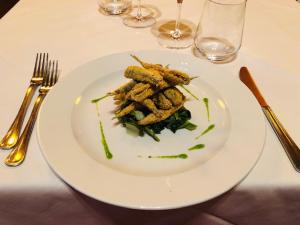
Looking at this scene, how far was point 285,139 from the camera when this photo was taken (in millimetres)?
654

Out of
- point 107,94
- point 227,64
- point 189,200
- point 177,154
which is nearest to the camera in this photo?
point 189,200

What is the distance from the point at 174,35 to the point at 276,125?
1.64 ft

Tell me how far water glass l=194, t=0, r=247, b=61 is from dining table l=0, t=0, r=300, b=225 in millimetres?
37

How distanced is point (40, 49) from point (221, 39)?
0.54 meters

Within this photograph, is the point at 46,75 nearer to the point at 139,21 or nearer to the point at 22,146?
the point at 22,146

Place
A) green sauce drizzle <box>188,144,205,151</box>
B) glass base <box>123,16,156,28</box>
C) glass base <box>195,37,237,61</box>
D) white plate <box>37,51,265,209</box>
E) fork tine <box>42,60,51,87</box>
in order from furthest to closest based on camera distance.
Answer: glass base <box>123,16,156,28</box> < glass base <box>195,37,237,61</box> < fork tine <box>42,60,51,87</box> < green sauce drizzle <box>188,144,205,151</box> < white plate <box>37,51,265,209</box>

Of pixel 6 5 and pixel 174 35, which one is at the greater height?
pixel 174 35

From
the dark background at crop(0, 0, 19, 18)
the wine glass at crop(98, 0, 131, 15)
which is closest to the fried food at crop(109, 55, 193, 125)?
the wine glass at crop(98, 0, 131, 15)

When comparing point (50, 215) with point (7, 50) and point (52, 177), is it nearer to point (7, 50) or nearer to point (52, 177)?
point (52, 177)

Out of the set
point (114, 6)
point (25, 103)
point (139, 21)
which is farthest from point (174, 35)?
point (25, 103)

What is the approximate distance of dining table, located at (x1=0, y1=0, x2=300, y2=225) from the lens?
0.60 meters

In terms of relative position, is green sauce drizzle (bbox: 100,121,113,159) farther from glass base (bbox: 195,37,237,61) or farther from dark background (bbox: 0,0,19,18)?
dark background (bbox: 0,0,19,18)

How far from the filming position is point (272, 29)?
110 centimetres

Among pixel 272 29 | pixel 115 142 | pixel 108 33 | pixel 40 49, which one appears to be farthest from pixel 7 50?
pixel 272 29
